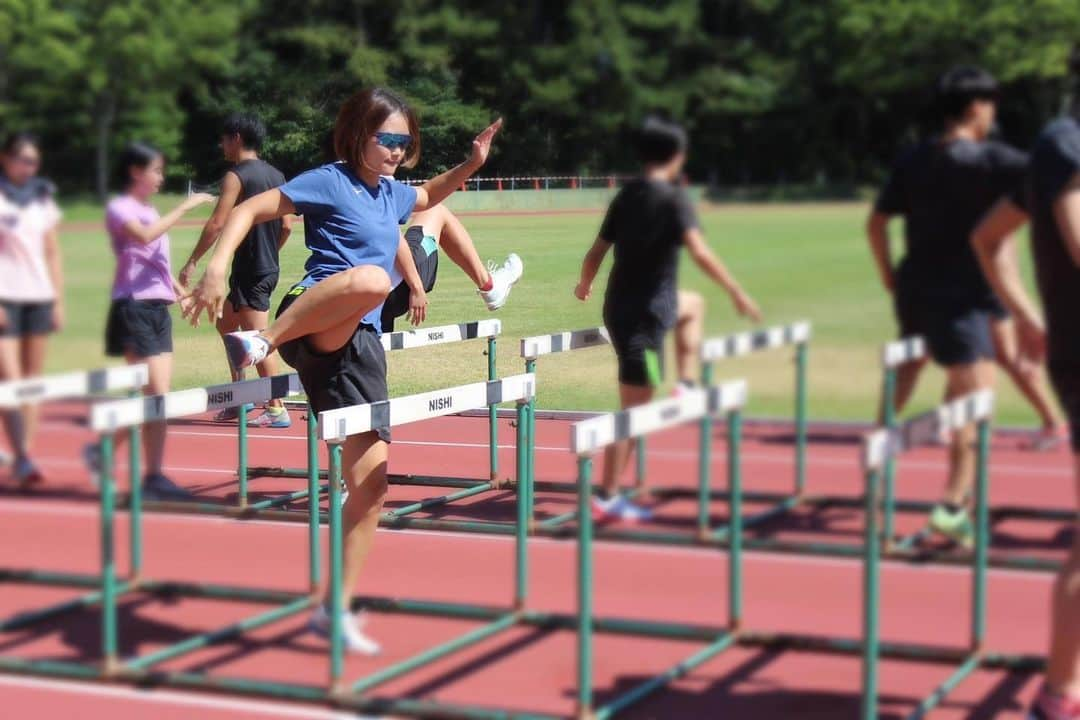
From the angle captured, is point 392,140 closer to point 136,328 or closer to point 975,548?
point 136,328

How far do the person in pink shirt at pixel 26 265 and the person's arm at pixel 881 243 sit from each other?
2.10 m

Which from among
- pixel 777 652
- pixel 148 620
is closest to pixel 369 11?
pixel 148 620

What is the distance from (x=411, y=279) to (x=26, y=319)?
181cm

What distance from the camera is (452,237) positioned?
6176 mm

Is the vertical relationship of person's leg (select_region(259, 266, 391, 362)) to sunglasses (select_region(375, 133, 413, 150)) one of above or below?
Answer: below

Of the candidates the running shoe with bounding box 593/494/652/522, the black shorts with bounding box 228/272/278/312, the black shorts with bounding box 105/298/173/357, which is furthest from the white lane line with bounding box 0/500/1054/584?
the black shorts with bounding box 228/272/278/312

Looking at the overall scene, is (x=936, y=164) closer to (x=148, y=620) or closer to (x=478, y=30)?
(x=478, y=30)

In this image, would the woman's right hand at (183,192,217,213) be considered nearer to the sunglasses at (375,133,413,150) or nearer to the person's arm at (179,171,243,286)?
the person's arm at (179,171,243,286)

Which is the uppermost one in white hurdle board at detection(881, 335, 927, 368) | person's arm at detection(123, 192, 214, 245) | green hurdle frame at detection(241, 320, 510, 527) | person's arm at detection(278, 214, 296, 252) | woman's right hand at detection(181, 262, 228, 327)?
person's arm at detection(278, 214, 296, 252)

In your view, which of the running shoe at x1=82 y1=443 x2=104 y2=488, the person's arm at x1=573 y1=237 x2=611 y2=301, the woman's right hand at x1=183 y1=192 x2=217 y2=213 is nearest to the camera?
the running shoe at x1=82 y1=443 x2=104 y2=488

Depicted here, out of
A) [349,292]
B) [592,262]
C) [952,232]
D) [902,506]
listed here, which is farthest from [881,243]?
[349,292]

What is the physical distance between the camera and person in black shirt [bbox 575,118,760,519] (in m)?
4.06

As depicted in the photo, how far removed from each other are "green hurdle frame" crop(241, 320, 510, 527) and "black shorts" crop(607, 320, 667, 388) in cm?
115

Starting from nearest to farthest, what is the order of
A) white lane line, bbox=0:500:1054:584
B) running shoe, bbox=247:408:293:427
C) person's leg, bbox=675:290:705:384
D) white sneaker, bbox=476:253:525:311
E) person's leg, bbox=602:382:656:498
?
1. person's leg, bbox=675:290:705:384
2. person's leg, bbox=602:382:656:498
3. white lane line, bbox=0:500:1054:584
4. white sneaker, bbox=476:253:525:311
5. running shoe, bbox=247:408:293:427
